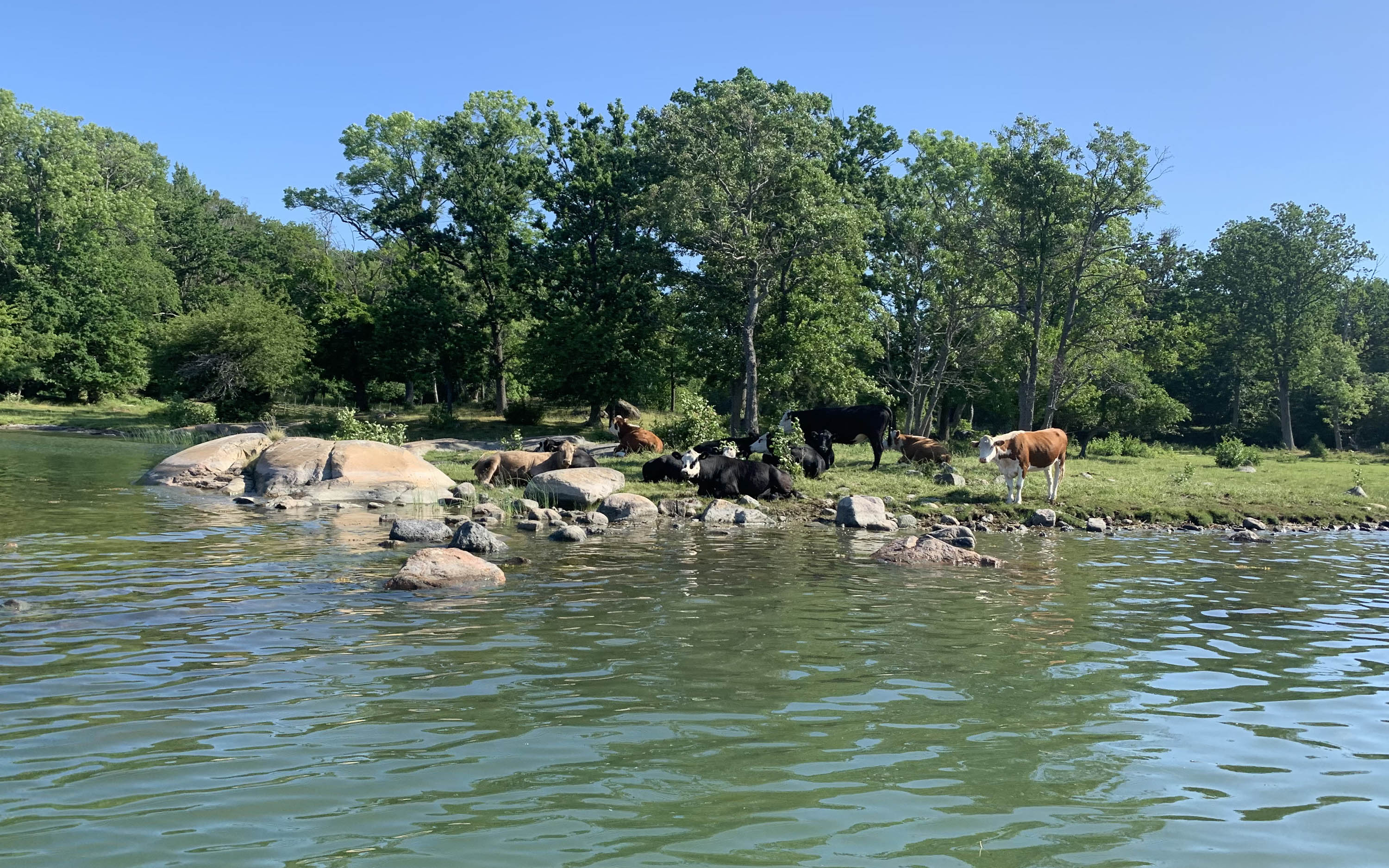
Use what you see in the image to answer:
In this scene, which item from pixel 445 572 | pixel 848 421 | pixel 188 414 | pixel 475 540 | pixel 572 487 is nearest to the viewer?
pixel 445 572

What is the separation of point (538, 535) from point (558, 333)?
90.4 ft

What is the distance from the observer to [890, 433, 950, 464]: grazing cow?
27.0 m

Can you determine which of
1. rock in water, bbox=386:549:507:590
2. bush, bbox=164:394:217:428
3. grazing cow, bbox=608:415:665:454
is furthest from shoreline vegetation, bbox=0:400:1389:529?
bush, bbox=164:394:217:428

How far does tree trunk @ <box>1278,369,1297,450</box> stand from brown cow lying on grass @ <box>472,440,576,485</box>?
1688 inches

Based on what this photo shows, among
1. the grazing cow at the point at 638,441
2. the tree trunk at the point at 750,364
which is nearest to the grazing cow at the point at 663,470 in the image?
the grazing cow at the point at 638,441

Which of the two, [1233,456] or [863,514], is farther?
[1233,456]

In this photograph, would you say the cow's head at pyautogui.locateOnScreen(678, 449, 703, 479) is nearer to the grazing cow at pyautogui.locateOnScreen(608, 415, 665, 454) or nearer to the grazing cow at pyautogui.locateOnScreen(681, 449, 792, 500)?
the grazing cow at pyautogui.locateOnScreen(681, 449, 792, 500)

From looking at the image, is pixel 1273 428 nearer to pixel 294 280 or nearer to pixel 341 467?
pixel 341 467

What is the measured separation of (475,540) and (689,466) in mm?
9177

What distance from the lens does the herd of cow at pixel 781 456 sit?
70.9ft

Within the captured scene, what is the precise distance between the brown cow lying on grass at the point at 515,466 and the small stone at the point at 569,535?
22.8ft

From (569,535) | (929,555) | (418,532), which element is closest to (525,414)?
(569,535)

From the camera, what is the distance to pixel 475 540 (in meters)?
14.8

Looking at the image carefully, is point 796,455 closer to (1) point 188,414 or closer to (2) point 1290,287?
(1) point 188,414
